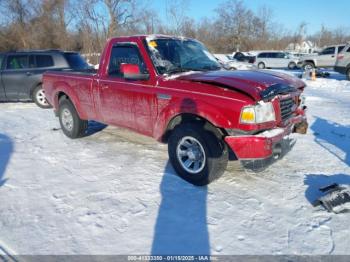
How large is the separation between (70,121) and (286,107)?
4328 mm

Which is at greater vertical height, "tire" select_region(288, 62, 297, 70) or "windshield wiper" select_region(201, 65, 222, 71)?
"tire" select_region(288, 62, 297, 70)

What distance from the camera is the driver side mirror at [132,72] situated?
4.51m

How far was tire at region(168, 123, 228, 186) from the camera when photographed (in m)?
3.99

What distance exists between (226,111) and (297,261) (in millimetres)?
1756

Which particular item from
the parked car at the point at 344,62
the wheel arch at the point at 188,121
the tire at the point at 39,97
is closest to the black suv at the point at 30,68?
the tire at the point at 39,97

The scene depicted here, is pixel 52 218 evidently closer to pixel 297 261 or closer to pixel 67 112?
pixel 297 261

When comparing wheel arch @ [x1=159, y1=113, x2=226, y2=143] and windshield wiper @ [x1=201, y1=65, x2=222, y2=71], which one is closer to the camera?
wheel arch @ [x1=159, y1=113, x2=226, y2=143]

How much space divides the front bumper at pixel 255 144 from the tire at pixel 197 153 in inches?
9.0

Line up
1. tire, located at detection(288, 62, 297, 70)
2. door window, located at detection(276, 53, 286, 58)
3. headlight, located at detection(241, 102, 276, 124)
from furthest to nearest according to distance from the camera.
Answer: door window, located at detection(276, 53, 286, 58) → tire, located at detection(288, 62, 297, 70) → headlight, located at detection(241, 102, 276, 124)

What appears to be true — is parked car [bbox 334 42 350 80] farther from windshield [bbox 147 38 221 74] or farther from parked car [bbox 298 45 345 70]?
windshield [bbox 147 38 221 74]

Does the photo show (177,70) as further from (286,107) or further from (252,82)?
(286,107)

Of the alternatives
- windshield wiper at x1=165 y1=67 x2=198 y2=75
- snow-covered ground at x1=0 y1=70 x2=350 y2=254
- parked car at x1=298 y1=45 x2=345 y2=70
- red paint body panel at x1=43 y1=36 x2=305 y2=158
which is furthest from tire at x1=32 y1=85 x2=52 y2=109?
parked car at x1=298 y1=45 x2=345 y2=70

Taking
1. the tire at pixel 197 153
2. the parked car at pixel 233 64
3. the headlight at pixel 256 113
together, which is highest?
the parked car at pixel 233 64

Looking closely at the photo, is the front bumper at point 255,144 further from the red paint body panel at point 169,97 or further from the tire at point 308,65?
the tire at point 308,65
